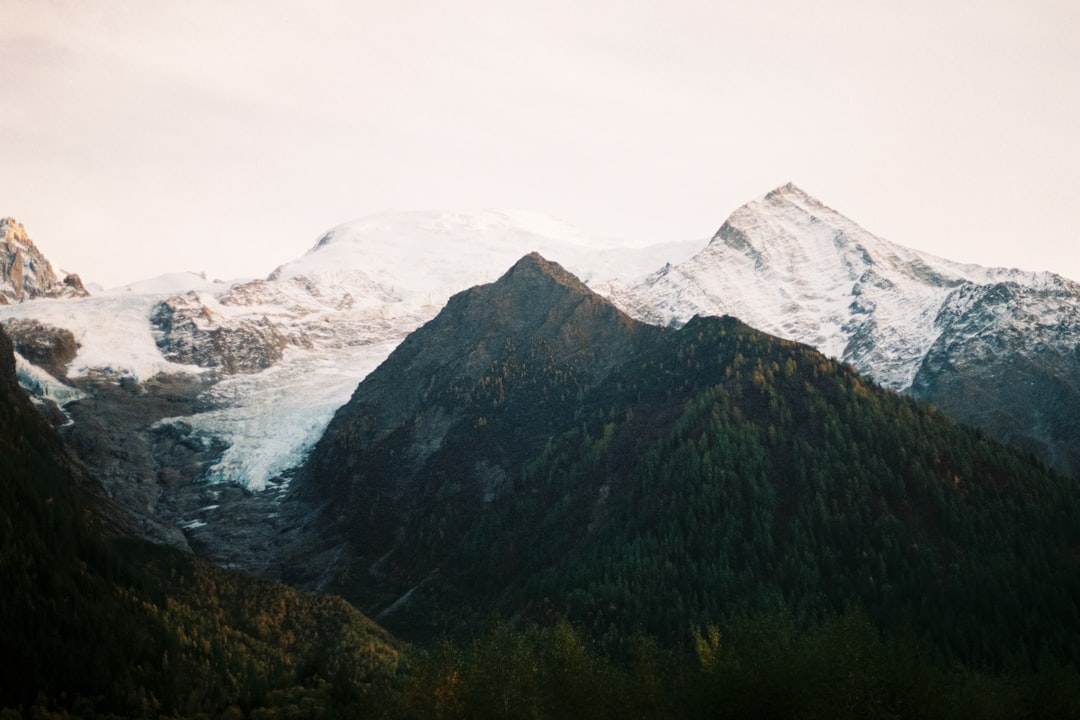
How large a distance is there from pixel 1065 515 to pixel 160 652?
146m

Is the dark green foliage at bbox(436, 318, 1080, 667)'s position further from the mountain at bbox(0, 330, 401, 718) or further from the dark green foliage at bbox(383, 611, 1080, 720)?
the mountain at bbox(0, 330, 401, 718)

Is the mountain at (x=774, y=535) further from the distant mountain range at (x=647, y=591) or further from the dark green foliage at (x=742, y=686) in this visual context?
the dark green foliage at (x=742, y=686)

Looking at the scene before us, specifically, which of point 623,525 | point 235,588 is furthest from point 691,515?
point 235,588

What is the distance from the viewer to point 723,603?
14738 centimetres

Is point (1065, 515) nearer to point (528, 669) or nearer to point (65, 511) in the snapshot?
point (528, 669)

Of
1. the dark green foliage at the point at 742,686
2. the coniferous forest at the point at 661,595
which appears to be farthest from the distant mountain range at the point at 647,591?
the coniferous forest at the point at 661,595

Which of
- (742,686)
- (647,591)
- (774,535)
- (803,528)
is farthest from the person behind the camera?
(774,535)

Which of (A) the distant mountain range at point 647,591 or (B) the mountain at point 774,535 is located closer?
(A) the distant mountain range at point 647,591

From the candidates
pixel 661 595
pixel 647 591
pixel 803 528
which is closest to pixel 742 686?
pixel 661 595

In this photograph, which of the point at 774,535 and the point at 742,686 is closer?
the point at 742,686

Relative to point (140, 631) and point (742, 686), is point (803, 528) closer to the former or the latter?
point (742, 686)

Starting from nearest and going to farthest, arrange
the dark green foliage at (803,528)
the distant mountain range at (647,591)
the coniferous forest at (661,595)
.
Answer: the coniferous forest at (661,595) < the distant mountain range at (647,591) < the dark green foliage at (803,528)

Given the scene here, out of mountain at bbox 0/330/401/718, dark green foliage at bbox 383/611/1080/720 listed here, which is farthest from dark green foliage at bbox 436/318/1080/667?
mountain at bbox 0/330/401/718

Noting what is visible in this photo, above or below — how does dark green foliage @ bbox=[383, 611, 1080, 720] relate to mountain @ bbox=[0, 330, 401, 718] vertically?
above
